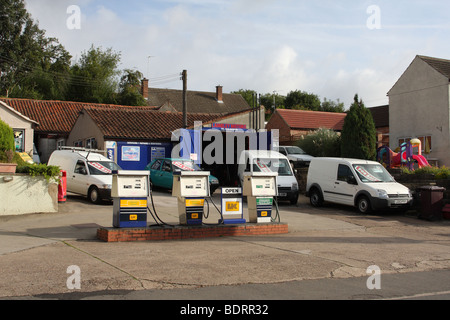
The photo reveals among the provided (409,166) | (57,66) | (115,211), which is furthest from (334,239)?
(57,66)

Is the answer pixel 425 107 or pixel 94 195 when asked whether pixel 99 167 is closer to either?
pixel 94 195

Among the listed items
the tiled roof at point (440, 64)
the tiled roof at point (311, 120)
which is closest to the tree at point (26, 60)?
the tiled roof at point (311, 120)

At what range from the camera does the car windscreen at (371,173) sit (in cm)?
1664

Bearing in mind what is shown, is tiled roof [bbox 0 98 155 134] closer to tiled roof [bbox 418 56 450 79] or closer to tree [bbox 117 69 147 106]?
tree [bbox 117 69 147 106]

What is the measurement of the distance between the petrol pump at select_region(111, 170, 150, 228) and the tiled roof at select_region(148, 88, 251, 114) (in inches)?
1694

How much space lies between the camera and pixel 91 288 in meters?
6.32

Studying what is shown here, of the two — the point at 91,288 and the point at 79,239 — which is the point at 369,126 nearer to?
the point at 79,239

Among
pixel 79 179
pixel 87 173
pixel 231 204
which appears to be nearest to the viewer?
pixel 231 204

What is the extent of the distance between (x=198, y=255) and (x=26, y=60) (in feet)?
146

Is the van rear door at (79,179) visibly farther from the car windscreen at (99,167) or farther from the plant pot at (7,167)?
the plant pot at (7,167)

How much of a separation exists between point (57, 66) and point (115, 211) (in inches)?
1754

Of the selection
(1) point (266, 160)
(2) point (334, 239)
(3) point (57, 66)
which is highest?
(3) point (57, 66)

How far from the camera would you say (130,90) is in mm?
48312

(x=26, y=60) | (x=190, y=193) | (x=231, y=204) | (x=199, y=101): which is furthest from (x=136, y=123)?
(x=199, y=101)
